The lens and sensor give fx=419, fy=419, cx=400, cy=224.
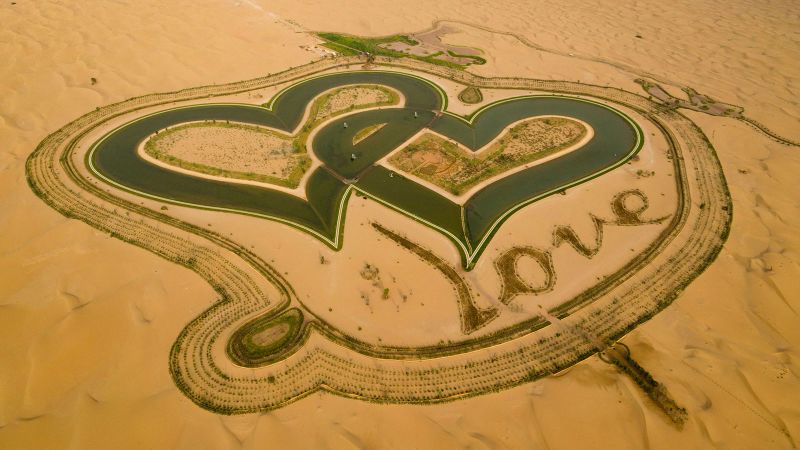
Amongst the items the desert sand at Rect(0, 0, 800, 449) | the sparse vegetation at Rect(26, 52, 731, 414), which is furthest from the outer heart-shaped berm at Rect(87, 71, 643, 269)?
the sparse vegetation at Rect(26, 52, 731, 414)

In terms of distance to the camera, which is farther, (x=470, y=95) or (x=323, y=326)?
(x=470, y=95)

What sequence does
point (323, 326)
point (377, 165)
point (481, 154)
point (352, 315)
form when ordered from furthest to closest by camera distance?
1. point (481, 154)
2. point (377, 165)
3. point (352, 315)
4. point (323, 326)

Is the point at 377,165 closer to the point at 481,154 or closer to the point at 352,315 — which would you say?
the point at 481,154

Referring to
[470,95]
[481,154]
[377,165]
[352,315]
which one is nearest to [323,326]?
[352,315]

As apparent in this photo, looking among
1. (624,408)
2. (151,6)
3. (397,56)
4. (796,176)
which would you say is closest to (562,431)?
(624,408)

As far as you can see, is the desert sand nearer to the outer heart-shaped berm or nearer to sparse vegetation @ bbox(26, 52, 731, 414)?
sparse vegetation @ bbox(26, 52, 731, 414)

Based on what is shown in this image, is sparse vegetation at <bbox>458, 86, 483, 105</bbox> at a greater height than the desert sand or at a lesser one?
greater

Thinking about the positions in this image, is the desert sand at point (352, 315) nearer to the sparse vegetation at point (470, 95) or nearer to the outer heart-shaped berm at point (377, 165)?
the outer heart-shaped berm at point (377, 165)

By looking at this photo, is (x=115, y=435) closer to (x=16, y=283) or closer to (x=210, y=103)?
(x=16, y=283)

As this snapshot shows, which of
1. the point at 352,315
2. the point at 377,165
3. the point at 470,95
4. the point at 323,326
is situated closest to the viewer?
the point at 323,326
